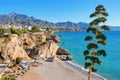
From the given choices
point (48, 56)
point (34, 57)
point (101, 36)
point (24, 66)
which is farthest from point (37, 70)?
point (101, 36)

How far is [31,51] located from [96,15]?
106ft

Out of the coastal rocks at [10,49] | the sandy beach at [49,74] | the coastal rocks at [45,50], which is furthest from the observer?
the coastal rocks at [45,50]

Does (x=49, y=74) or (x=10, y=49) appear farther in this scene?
(x=10, y=49)

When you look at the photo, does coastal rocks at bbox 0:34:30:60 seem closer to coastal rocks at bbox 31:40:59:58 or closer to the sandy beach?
the sandy beach

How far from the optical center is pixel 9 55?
41.6 m

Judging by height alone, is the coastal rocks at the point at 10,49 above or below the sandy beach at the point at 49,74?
above

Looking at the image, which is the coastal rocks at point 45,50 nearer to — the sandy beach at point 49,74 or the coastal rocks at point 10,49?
the coastal rocks at point 10,49

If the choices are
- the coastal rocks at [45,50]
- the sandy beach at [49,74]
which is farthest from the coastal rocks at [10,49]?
the coastal rocks at [45,50]

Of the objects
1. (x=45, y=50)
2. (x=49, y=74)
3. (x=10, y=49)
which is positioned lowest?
(x=49, y=74)

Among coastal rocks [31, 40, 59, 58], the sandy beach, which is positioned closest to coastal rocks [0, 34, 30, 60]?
the sandy beach

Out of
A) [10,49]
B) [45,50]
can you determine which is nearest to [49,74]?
[10,49]

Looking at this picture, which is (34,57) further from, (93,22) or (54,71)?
(93,22)

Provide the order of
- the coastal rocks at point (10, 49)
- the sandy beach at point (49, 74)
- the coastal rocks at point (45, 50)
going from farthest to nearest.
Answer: the coastal rocks at point (45, 50) < the coastal rocks at point (10, 49) < the sandy beach at point (49, 74)

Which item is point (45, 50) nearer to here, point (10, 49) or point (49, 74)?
point (10, 49)
